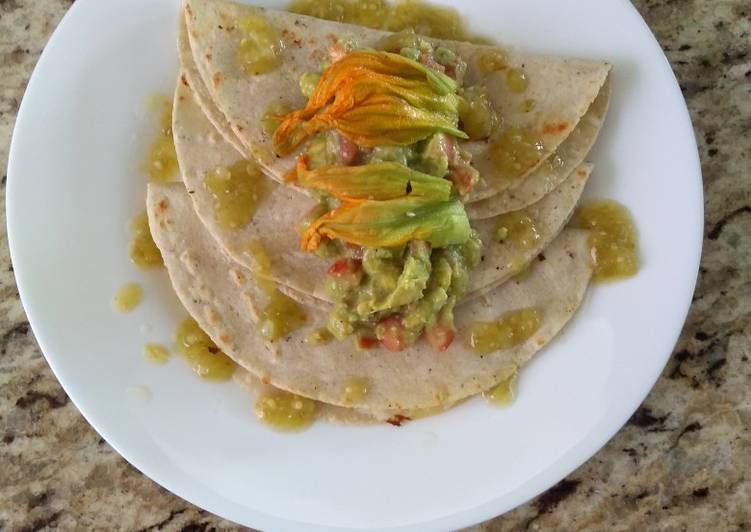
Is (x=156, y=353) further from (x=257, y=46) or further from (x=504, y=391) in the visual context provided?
(x=504, y=391)

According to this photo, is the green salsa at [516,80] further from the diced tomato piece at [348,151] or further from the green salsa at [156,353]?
the green salsa at [156,353]

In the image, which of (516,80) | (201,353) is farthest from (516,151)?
(201,353)

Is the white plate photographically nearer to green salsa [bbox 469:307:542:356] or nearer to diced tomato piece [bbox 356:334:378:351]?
green salsa [bbox 469:307:542:356]

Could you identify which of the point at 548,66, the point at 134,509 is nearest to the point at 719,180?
the point at 548,66

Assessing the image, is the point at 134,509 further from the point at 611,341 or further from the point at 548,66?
the point at 548,66

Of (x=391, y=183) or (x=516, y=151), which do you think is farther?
(x=516, y=151)

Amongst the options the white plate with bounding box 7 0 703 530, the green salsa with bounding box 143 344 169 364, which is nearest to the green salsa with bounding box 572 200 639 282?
the white plate with bounding box 7 0 703 530
